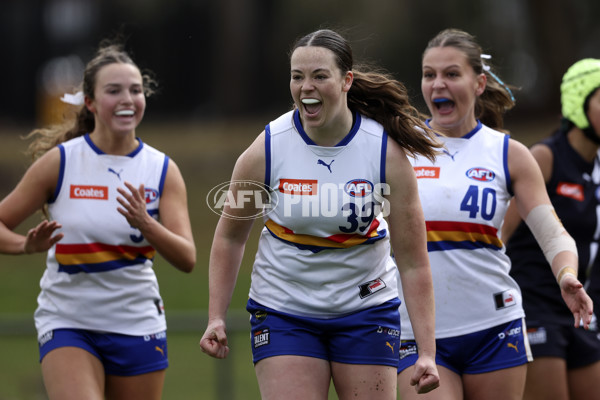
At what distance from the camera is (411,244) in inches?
A: 172

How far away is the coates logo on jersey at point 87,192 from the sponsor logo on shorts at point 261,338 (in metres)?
1.43

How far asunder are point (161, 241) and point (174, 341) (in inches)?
361

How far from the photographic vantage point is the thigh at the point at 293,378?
13.6 feet

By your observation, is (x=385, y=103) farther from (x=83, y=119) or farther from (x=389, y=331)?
(x=83, y=119)

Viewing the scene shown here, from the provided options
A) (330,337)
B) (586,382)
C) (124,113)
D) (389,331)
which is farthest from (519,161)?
(124,113)

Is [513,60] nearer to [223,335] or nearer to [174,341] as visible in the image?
[174,341]

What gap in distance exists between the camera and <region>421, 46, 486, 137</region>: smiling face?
16.8 feet

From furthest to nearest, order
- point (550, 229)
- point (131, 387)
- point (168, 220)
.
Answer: point (168, 220), point (131, 387), point (550, 229)

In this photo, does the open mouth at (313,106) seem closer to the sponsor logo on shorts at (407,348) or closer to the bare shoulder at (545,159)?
the sponsor logo on shorts at (407,348)

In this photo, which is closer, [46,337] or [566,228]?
[46,337]

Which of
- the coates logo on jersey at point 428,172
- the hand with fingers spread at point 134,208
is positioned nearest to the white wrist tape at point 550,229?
the coates logo on jersey at point 428,172

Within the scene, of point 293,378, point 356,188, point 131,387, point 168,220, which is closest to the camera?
point 293,378

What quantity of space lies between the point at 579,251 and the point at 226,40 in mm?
20216

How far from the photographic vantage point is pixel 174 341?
1398 centimetres
